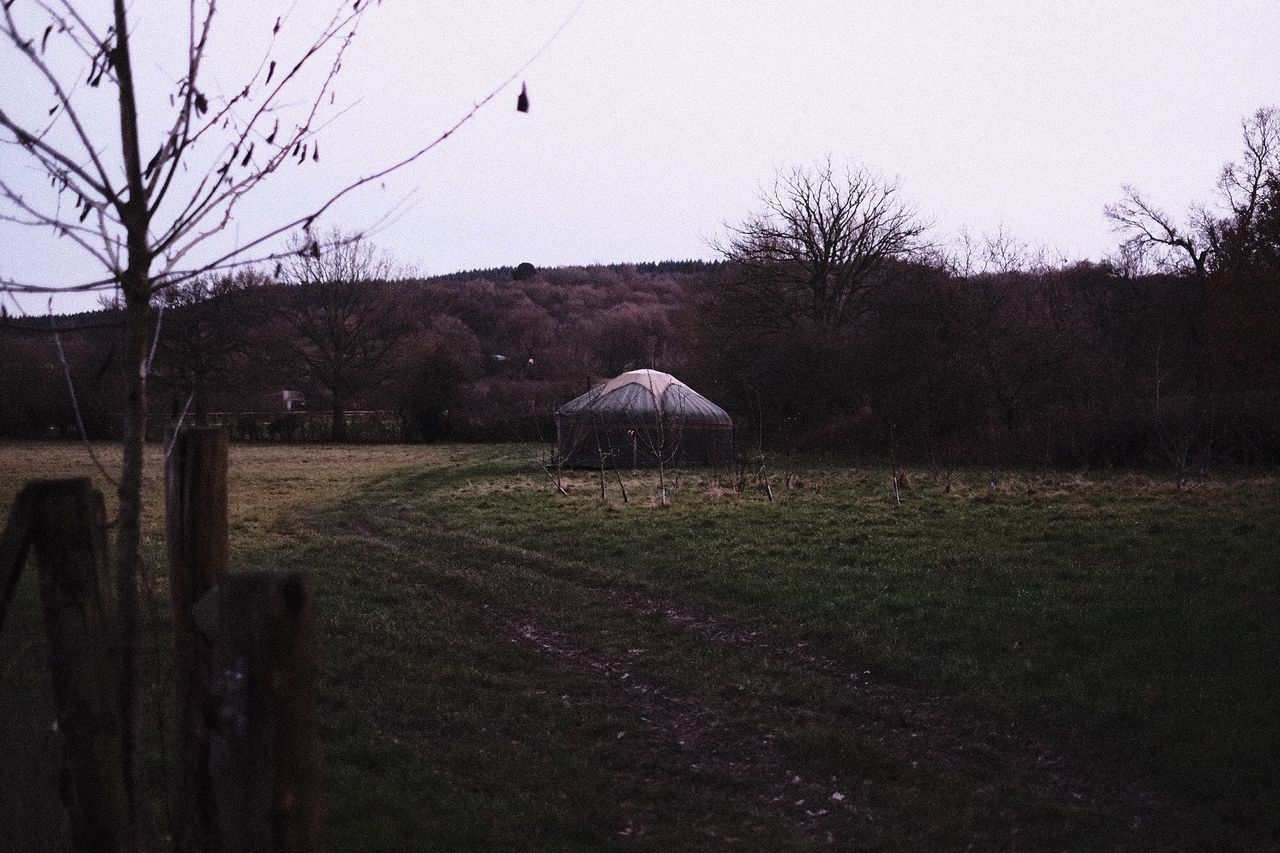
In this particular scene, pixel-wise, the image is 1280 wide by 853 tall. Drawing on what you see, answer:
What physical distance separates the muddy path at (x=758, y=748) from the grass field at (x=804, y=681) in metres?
0.02

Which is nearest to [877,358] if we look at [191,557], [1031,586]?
[1031,586]

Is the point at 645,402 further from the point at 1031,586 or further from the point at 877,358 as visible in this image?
the point at 1031,586

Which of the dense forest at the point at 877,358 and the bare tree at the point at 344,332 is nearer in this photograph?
the dense forest at the point at 877,358

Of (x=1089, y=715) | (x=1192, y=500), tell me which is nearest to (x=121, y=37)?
(x=1089, y=715)

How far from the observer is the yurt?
2528 cm

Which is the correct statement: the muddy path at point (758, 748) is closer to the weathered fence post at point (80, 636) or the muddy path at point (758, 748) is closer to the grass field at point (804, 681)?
the grass field at point (804, 681)

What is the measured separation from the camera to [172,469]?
2629 mm

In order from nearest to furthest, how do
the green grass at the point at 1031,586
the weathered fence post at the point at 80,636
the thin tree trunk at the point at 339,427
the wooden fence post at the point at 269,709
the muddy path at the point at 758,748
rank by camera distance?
the wooden fence post at the point at 269,709
the weathered fence post at the point at 80,636
the muddy path at the point at 758,748
the green grass at the point at 1031,586
the thin tree trunk at the point at 339,427

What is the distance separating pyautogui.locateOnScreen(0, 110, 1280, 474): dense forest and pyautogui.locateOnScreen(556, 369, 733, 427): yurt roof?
1.74 m

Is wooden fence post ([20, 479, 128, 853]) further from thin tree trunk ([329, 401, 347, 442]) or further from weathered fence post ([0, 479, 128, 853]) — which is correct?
thin tree trunk ([329, 401, 347, 442])

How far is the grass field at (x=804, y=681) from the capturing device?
13.9 feet

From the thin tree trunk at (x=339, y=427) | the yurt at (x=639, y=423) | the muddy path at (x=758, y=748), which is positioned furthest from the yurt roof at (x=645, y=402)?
the thin tree trunk at (x=339, y=427)

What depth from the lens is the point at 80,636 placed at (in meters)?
2.49

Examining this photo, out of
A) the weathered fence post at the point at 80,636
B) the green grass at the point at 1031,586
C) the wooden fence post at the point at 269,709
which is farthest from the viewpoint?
the green grass at the point at 1031,586
